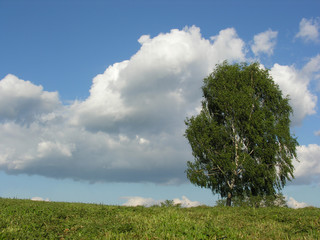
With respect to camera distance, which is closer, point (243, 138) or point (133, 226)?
point (133, 226)

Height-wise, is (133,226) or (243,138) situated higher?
(243,138)

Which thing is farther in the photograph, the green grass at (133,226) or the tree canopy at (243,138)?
the tree canopy at (243,138)

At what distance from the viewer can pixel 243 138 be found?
94.4 ft

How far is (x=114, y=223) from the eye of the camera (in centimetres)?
1245

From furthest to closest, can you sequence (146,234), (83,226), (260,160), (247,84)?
(247,84) < (260,160) < (83,226) < (146,234)

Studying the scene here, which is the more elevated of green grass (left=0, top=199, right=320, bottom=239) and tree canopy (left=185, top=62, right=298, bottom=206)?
tree canopy (left=185, top=62, right=298, bottom=206)

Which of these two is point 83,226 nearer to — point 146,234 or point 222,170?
point 146,234

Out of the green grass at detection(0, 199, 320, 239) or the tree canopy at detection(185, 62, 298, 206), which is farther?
the tree canopy at detection(185, 62, 298, 206)

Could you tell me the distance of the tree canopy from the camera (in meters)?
27.5

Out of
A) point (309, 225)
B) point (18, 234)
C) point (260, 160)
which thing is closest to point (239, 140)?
point (260, 160)

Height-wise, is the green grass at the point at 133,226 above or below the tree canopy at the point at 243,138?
below

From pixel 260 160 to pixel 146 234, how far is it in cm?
2041

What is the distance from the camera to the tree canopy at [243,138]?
27547 mm

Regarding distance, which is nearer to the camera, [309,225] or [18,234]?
[18,234]
